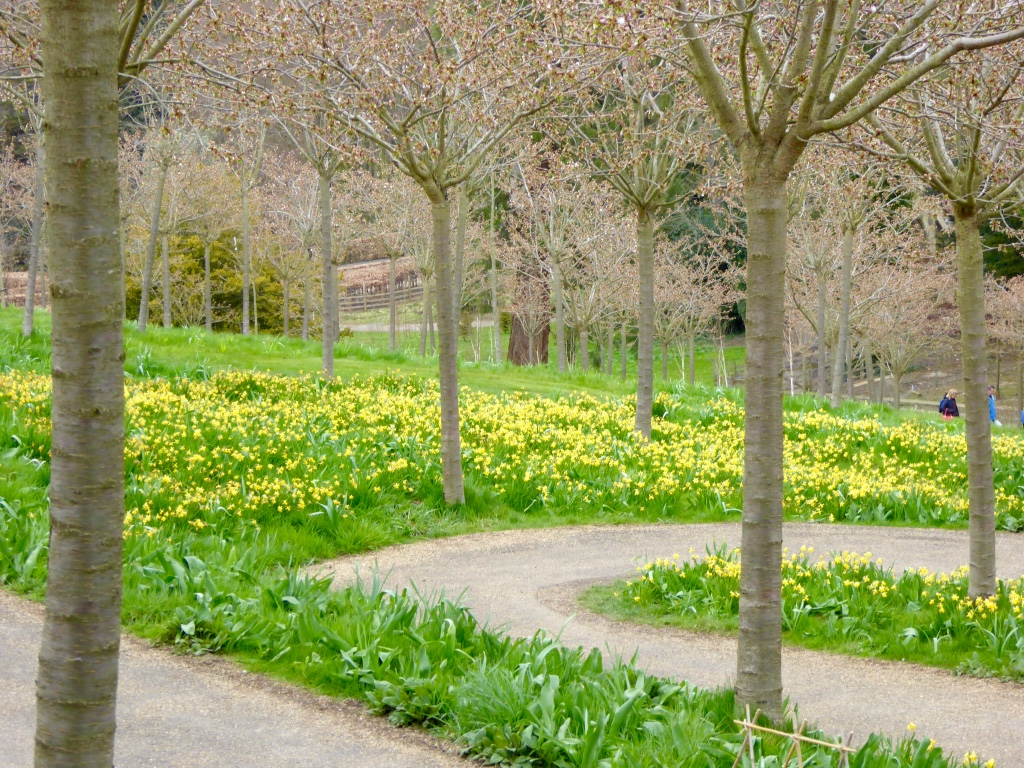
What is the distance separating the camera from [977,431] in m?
6.54

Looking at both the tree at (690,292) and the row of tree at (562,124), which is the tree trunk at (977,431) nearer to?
the row of tree at (562,124)

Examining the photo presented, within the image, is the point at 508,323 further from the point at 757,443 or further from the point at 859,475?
the point at 757,443

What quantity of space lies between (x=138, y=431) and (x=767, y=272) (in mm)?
6621

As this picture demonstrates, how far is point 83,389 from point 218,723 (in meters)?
2.53

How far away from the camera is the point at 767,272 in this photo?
441 cm

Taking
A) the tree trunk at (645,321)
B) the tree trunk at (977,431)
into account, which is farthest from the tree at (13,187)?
the tree trunk at (977,431)

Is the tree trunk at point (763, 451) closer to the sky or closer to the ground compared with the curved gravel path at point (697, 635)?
closer to the sky

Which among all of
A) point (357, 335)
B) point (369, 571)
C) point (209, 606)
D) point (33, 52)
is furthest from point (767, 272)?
point (357, 335)

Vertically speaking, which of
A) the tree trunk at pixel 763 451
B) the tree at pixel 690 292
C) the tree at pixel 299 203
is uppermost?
the tree at pixel 299 203

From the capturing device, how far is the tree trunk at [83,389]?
242 centimetres

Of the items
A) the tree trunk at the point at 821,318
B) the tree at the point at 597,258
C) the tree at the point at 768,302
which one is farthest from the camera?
the tree at the point at 597,258

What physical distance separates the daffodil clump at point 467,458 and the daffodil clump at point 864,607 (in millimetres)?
2453

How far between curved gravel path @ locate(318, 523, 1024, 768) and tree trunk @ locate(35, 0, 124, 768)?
3.00m

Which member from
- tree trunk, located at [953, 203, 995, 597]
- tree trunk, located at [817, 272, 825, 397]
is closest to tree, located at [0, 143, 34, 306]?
tree trunk, located at [817, 272, 825, 397]
